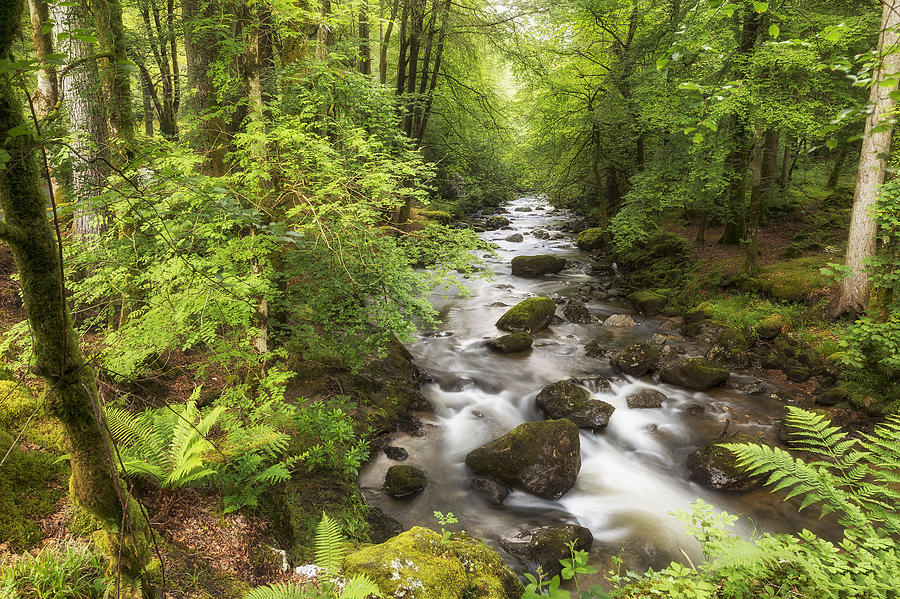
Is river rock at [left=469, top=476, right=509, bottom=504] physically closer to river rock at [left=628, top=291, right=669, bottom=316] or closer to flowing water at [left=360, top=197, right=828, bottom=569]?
flowing water at [left=360, top=197, right=828, bottom=569]

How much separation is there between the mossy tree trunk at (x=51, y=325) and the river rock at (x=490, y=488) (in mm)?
5347

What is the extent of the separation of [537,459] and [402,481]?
2270 mm

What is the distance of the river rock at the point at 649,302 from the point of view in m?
14.0

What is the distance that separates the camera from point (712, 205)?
14.2 m

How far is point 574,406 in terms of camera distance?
9086 millimetres

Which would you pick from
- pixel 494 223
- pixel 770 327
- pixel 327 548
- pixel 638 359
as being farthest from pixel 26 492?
pixel 494 223

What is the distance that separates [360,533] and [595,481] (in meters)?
4.40

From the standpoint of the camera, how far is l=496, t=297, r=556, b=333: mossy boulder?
13.3 metres

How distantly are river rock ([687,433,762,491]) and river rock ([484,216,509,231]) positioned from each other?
19.7 metres

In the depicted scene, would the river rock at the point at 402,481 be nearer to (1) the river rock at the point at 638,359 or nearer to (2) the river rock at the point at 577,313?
(1) the river rock at the point at 638,359

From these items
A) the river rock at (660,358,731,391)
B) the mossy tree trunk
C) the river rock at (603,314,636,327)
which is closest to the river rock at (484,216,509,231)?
the river rock at (603,314,636,327)

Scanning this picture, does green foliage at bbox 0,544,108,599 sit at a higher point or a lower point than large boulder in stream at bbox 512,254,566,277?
higher

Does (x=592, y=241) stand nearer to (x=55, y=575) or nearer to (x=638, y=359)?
(x=638, y=359)

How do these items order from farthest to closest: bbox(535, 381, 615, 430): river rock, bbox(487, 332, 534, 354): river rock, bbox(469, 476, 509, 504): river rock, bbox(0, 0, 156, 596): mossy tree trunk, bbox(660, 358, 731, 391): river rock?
bbox(487, 332, 534, 354): river rock → bbox(660, 358, 731, 391): river rock → bbox(535, 381, 615, 430): river rock → bbox(469, 476, 509, 504): river rock → bbox(0, 0, 156, 596): mossy tree trunk
